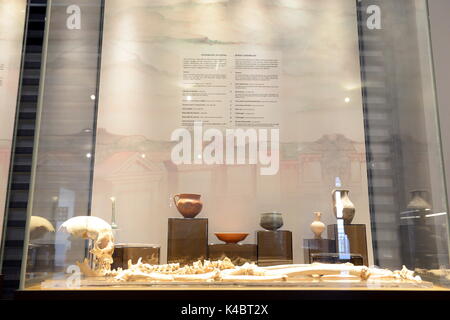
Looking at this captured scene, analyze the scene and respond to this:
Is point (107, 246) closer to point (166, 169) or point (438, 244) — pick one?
point (166, 169)

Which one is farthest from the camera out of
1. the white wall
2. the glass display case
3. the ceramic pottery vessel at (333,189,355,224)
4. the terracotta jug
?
the white wall

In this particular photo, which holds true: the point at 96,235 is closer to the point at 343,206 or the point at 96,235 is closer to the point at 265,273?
the point at 265,273

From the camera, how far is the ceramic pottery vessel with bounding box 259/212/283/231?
232cm

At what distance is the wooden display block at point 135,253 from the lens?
225cm

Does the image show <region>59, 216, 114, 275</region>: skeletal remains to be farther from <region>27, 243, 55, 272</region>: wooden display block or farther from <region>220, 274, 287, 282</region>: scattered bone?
<region>220, 274, 287, 282</region>: scattered bone

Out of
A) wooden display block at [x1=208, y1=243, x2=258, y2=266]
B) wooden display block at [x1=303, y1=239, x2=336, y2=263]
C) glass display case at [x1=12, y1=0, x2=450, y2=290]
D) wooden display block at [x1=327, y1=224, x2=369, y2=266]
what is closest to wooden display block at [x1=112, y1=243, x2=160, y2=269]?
glass display case at [x1=12, y1=0, x2=450, y2=290]

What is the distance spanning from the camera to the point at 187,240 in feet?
7.52

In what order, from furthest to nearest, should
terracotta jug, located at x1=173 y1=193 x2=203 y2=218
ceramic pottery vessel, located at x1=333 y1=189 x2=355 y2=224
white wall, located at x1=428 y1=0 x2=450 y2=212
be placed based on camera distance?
white wall, located at x1=428 y1=0 x2=450 y2=212
terracotta jug, located at x1=173 y1=193 x2=203 y2=218
ceramic pottery vessel, located at x1=333 y1=189 x2=355 y2=224

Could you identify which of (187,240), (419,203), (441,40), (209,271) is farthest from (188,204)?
(441,40)

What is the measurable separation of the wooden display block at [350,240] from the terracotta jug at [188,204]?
75 cm

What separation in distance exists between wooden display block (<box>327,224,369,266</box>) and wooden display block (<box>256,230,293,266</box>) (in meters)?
0.24

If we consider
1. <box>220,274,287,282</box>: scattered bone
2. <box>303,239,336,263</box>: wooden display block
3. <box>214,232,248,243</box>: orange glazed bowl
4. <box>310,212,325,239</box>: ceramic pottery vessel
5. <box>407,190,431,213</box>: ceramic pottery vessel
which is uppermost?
<box>407,190,431,213</box>: ceramic pottery vessel

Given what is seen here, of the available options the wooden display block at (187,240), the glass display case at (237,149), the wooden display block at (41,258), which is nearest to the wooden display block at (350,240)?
the glass display case at (237,149)

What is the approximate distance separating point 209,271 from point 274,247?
39 cm
